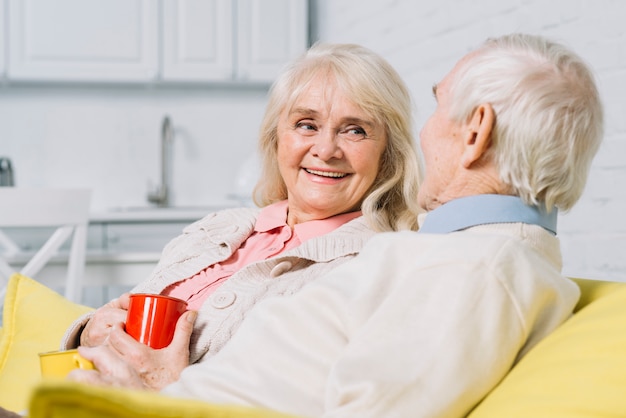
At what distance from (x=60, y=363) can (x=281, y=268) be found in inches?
18.3

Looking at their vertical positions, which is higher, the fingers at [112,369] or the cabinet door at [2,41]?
the cabinet door at [2,41]

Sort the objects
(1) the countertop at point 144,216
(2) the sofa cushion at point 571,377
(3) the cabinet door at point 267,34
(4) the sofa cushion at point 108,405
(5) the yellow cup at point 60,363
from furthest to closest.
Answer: (3) the cabinet door at point 267,34
(1) the countertop at point 144,216
(5) the yellow cup at point 60,363
(2) the sofa cushion at point 571,377
(4) the sofa cushion at point 108,405

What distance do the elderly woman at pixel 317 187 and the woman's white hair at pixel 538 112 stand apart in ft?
1.65

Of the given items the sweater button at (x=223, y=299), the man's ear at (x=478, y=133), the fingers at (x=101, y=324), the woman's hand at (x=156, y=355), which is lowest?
the fingers at (x=101, y=324)

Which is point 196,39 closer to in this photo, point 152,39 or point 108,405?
point 152,39

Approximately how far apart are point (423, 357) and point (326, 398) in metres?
0.11

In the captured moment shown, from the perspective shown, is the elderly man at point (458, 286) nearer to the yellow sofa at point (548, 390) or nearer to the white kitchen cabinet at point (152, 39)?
the yellow sofa at point (548, 390)

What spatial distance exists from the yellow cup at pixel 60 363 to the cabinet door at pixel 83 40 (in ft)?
10.1

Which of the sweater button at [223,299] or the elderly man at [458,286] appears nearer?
the elderly man at [458,286]

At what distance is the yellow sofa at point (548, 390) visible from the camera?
0.62m

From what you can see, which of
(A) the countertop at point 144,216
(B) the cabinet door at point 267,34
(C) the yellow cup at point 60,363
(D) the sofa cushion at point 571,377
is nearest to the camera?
(D) the sofa cushion at point 571,377

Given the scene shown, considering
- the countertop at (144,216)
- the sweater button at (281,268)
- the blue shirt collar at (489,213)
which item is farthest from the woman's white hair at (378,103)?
the countertop at (144,216)

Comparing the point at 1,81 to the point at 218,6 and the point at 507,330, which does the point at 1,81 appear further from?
the point at 507,330

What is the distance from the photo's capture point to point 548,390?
0.83 metres
